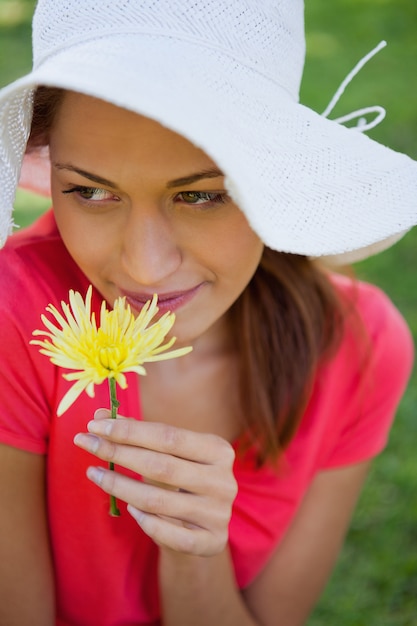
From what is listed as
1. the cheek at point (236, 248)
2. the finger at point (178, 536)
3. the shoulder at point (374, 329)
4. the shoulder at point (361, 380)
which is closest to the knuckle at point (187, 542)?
the finger at point (178, 536)

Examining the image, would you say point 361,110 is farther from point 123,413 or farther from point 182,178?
point 123,413

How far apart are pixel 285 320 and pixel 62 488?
695mm

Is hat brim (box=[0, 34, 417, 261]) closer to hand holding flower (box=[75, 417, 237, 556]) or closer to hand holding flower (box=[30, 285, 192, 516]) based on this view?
hand holding flower (box=[30, 285, 192, 516])

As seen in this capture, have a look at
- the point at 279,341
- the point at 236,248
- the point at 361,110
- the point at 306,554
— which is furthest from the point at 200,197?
the point at 306,554

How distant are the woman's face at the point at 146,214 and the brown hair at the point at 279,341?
42 centimetres

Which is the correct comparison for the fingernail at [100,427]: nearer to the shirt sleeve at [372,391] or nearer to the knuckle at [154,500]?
the knuckle at [154,500]

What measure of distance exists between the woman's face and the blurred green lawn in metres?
1.51

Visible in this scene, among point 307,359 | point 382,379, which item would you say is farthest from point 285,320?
point 382,379

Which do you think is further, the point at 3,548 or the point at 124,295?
the point at 3,548

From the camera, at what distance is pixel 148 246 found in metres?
1.48

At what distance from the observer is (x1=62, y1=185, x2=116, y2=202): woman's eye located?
5.10ft

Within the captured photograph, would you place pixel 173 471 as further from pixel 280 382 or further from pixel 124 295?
pixel 280 382

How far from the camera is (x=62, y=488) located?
187cm

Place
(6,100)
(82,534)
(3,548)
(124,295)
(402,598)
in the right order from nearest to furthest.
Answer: (6,100) → (124,295) → (3,548) → (82,534) → (402,598)
